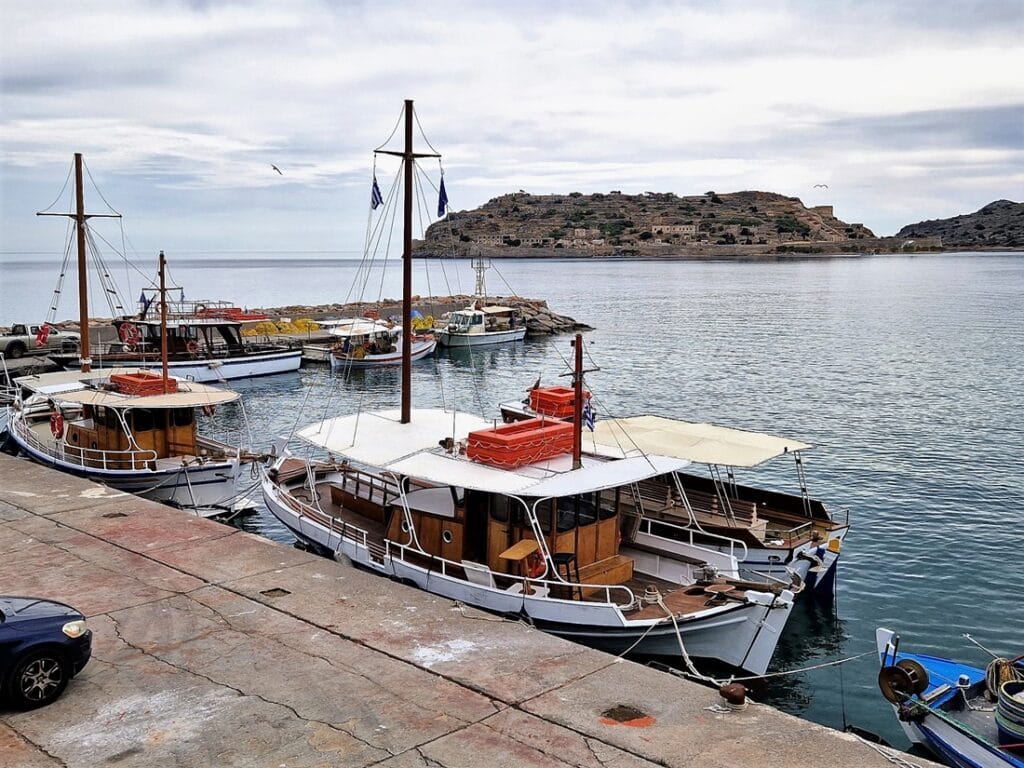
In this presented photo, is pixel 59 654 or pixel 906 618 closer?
pixel 59 654

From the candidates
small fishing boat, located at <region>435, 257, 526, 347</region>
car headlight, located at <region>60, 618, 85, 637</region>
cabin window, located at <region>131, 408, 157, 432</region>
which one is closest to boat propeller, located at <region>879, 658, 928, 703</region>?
car headlight, located at <region>60, 618, 85, 637</region>

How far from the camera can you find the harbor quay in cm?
1070

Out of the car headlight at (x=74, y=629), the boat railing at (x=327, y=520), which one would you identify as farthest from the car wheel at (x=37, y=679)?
the boat railing at (x=327, y=520)

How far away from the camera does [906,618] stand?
20078 millimetres

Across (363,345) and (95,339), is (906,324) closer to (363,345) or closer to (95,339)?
(363,345)

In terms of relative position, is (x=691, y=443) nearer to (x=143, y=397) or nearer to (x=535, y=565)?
(x=535, y=565)

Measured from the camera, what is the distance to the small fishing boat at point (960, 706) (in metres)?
12.3

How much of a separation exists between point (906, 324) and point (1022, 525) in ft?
226

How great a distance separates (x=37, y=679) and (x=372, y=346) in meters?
51.6

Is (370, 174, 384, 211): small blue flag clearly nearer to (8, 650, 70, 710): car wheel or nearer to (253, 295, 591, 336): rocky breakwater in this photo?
(8, 650, 70, 710): car wheel

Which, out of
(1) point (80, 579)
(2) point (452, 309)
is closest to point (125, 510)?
(1) point (80, 579)

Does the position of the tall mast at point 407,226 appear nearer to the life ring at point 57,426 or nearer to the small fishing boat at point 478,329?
the life ring at point 57,426

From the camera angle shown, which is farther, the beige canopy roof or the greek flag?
the beige canopy roof

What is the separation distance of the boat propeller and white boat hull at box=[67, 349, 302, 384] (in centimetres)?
3970
